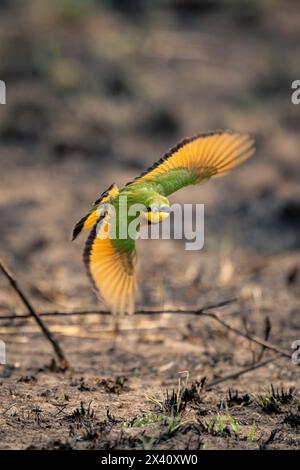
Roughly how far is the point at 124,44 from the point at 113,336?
16.9ft

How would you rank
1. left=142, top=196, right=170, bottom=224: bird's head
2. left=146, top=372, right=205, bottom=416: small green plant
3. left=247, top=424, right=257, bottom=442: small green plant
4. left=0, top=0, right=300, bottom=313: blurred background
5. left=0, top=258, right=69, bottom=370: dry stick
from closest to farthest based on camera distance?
left=142, top=196, right=170, bottom=224: bird's head < left=247, top=424, right=257, bottom=442: small green plant < left=146, top=372, right=205, bottom=416: small green plant < left=0, top=258, right=69, bottom=370: dry stick < left=0, top=0, right=300, bottom=313: blurred background

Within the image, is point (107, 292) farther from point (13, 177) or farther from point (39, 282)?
point (13, 177)

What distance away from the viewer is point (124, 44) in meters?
8.61

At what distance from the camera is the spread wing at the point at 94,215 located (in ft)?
9.00

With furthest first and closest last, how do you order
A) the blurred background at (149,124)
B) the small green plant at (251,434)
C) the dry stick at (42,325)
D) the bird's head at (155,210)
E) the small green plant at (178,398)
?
the blurred background at (149,124)
the dry stick at (42,325)
the small green plant at (178,398)
the small green plant at (251,434)
the bird's head at (155,210)

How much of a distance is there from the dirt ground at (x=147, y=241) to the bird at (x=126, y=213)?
496 millimetres

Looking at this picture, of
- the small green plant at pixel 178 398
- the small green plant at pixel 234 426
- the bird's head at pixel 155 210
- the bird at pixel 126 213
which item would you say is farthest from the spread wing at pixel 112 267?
the small green plant at pixel 234 426

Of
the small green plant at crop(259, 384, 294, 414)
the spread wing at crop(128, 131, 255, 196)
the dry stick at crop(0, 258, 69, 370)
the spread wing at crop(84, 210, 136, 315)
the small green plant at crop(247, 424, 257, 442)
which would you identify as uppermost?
the spread wing at crop(128, 131, 255, 196)

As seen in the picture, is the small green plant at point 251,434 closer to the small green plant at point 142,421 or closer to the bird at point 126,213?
the small green plant at point 142,421

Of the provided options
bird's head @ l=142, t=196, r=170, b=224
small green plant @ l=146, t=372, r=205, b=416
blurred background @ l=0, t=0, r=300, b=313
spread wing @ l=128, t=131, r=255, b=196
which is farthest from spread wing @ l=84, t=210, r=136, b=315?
blurred background @ l=0, t=0, r=300, b=313

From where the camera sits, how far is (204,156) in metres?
3.14

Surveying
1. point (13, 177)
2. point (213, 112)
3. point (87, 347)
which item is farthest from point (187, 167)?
point (213, 112)

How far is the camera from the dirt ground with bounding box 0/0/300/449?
309 centimetres

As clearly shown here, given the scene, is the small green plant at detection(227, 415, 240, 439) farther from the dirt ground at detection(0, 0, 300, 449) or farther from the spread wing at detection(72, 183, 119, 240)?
the spread wing at detection(72, 183, 119, 240)
